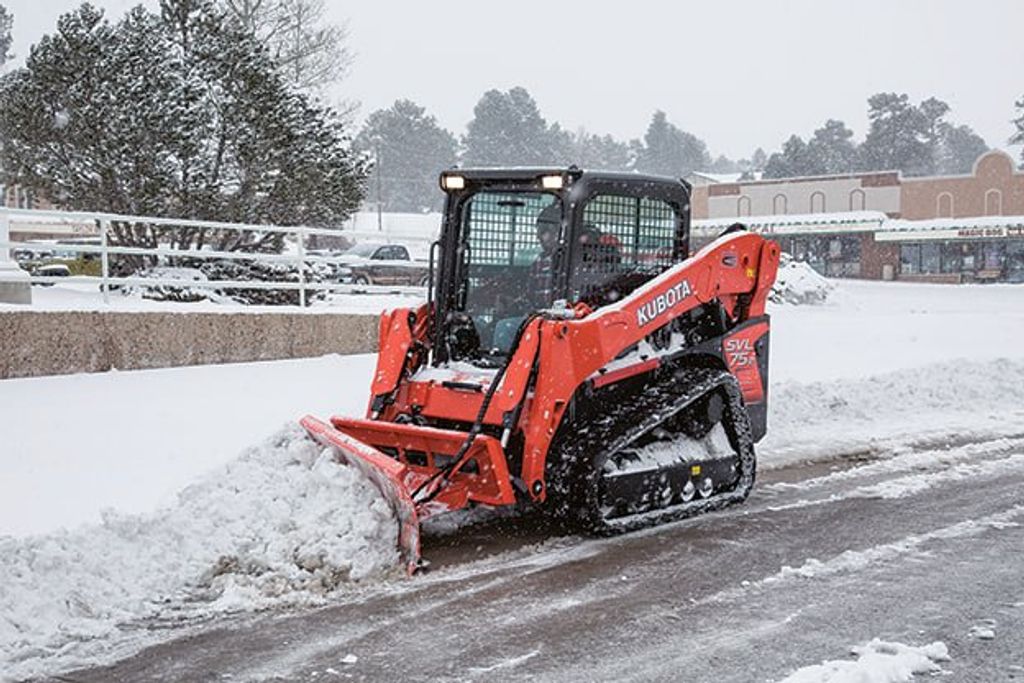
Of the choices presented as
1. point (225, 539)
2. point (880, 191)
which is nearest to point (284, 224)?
point (225, 539)

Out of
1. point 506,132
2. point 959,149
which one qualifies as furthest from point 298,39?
point 959,149

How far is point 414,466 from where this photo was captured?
7.41m

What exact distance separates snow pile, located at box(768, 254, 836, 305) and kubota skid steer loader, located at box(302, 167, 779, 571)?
2036 centimetres

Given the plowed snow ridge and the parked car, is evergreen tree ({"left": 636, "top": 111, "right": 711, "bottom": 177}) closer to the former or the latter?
the parked car

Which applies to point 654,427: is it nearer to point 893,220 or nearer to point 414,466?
point 414,466

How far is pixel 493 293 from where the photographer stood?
8039 millimetres

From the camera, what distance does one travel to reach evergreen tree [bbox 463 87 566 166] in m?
86.9

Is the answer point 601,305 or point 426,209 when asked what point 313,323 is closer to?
point 601,305

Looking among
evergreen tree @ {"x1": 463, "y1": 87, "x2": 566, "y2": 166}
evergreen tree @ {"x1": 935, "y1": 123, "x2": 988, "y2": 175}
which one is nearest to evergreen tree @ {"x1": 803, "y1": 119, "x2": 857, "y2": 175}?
evergreen tree @ {"x1": 463, "y1": 87, "x2": 566, "y2": 166}

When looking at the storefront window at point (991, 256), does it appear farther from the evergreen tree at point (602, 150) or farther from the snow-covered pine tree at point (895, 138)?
the evergreen tree at point (602, 150)

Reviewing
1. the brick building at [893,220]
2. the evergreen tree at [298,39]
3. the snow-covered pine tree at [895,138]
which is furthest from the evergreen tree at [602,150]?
the evergreen tree at [298,39]

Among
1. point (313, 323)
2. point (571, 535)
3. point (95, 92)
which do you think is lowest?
point (571, 535)

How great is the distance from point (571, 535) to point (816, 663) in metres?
2.50

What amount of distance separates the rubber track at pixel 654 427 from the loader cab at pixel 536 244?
27.9 inches
